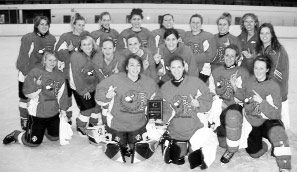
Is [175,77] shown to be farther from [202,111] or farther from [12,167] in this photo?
[12,167]

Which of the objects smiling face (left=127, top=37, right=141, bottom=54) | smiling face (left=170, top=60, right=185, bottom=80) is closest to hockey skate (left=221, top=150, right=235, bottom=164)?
smiling face (left=170, top=60, right=185, bottom=80)

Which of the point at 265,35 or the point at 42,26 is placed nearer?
the point at 265,35

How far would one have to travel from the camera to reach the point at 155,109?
3197 millimetres

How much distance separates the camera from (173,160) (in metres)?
3.24

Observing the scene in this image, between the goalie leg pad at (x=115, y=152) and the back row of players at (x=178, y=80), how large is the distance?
0.35ft

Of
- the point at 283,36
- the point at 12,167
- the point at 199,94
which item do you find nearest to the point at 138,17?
the point at 199,94

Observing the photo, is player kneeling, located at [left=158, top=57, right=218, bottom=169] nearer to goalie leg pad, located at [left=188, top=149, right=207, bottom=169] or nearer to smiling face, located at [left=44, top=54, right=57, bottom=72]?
goalie leg pad, located at [left=188, top=149, right=207, bottom=169]

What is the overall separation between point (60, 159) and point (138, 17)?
7.19ft

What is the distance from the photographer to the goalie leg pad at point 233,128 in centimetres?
320

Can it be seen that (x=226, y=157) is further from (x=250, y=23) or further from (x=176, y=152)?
(x=250, y=23)

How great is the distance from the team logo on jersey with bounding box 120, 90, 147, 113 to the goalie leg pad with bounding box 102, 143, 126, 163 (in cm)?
36

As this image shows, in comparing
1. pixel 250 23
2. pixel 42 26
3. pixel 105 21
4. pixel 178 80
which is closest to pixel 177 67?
pixel 178 80

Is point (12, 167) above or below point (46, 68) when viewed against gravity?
below

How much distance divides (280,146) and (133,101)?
4.57 ft
